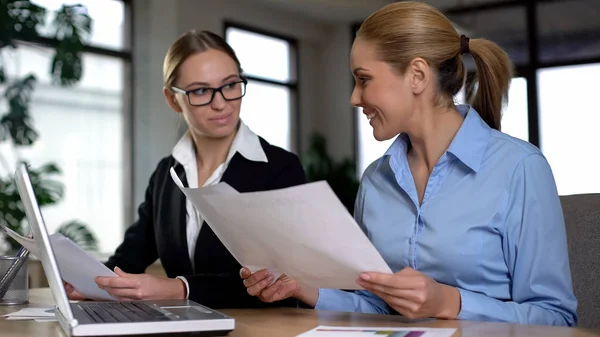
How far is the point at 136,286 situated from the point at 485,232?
0.74 metres

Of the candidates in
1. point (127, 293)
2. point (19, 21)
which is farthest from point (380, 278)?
point (19, 21)

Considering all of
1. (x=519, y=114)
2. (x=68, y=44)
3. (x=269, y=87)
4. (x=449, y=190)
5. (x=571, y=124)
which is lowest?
(x=449, y=190)

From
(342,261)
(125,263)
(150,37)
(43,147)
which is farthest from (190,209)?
(150,37)

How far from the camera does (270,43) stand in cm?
869

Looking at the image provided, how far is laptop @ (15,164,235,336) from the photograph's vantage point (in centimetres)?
121

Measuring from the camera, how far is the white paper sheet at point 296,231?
1198 millimetres

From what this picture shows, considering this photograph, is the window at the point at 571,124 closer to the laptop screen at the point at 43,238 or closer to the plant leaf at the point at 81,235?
the plant leaf at the point at 81,235

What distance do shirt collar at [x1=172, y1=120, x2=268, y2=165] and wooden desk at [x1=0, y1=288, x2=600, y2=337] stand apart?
571 mm

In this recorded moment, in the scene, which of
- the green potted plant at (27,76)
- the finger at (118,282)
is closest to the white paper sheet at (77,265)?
the finger at (118,282)

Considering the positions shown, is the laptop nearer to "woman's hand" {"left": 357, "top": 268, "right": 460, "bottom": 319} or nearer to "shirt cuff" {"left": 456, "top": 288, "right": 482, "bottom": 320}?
"woman's hand" {"left": 357, "top": 268, "right": 460, "bottom": 319}

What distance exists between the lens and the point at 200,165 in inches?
88.8

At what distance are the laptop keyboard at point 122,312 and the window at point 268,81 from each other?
6.57 meters

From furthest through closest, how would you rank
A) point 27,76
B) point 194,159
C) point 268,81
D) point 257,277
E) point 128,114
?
point 268,81, point 128,114, point 27,76, point 194,159, point 257,277

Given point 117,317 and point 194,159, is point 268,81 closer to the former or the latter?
point 194,159
